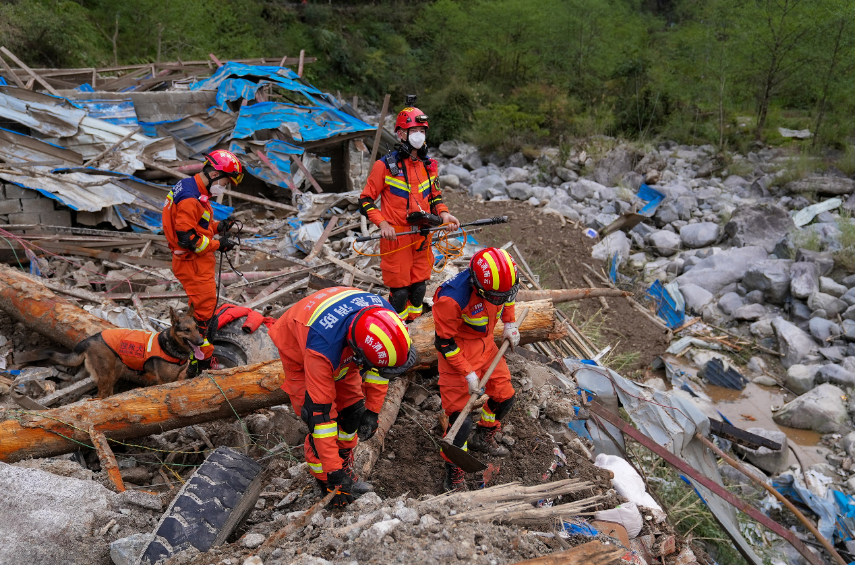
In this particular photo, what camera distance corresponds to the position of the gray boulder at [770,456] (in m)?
5.82

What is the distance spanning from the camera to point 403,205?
5.00m

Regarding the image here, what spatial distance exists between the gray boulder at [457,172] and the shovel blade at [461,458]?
1142 centimetres

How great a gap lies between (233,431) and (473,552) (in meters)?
2.40

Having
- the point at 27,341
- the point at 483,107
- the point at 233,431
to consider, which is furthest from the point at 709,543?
the point at 483,107

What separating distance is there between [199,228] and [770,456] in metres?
6.24

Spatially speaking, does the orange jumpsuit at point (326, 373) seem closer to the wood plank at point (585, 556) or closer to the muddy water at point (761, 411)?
the wood plank at point (585, 556)

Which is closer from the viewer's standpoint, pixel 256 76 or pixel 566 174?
pixel 256 76

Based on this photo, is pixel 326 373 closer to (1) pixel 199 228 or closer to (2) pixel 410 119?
(1) pixel 199 228

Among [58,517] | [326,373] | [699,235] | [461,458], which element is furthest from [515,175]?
[58,517]

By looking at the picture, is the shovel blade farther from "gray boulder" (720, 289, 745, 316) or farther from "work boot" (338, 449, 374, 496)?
"gray boulder" (720, 289, 745, 316)

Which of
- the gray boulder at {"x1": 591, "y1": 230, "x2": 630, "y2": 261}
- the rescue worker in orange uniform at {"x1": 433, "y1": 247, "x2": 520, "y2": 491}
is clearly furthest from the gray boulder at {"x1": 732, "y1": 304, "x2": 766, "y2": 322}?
the rescue worker in orange uniform at {"x1": 433, "y1": 247, "x2": 520, "y2": 491}

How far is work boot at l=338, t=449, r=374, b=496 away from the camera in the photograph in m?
3.24

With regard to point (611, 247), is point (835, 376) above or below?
below

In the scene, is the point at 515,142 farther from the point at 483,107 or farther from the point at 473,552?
the point at 473,552
